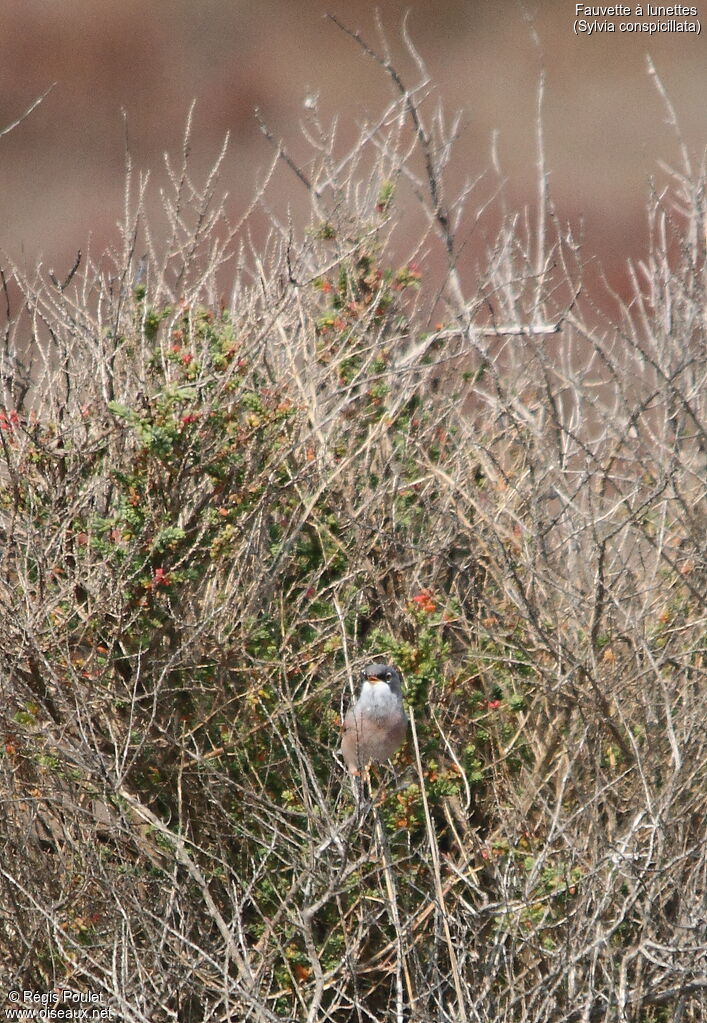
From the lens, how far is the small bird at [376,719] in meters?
4.26

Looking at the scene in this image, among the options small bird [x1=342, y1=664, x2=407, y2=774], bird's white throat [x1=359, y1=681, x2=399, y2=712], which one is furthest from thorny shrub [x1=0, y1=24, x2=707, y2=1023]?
bird's white throat [x1=359, y1=681, x2=399, y2=712]

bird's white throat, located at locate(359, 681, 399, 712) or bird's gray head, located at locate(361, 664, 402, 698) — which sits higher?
bird's gray head, located at locate(361, 664, 402, 698)

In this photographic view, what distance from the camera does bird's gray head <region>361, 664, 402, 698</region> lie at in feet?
14.3

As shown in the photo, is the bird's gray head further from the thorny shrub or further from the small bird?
the thorny shrub

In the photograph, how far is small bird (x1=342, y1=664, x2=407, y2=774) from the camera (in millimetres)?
4258

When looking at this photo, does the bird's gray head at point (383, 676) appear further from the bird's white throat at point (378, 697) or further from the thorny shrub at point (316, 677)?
the thorny shrub at point (316, 677)

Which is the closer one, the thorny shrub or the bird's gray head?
the thorny shrub

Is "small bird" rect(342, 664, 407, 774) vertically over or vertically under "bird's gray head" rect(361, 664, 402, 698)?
under

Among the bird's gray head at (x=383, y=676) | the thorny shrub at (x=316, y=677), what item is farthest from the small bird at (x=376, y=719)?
the thorny shrub at (x=316, y=677)

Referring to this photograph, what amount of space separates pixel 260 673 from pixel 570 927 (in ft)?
4.89

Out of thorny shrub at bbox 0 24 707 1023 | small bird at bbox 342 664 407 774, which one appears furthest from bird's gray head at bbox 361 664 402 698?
thorny shrub at bbox 0 24 707 1023

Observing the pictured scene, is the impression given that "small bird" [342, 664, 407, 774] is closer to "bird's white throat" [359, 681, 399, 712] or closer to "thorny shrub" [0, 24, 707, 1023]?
"bird's white throat" [359, 681, 399, 712]

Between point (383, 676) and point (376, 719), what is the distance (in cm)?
17

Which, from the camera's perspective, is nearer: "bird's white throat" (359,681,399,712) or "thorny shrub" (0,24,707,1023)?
"thorny shrub" (0,24,707,1023)
